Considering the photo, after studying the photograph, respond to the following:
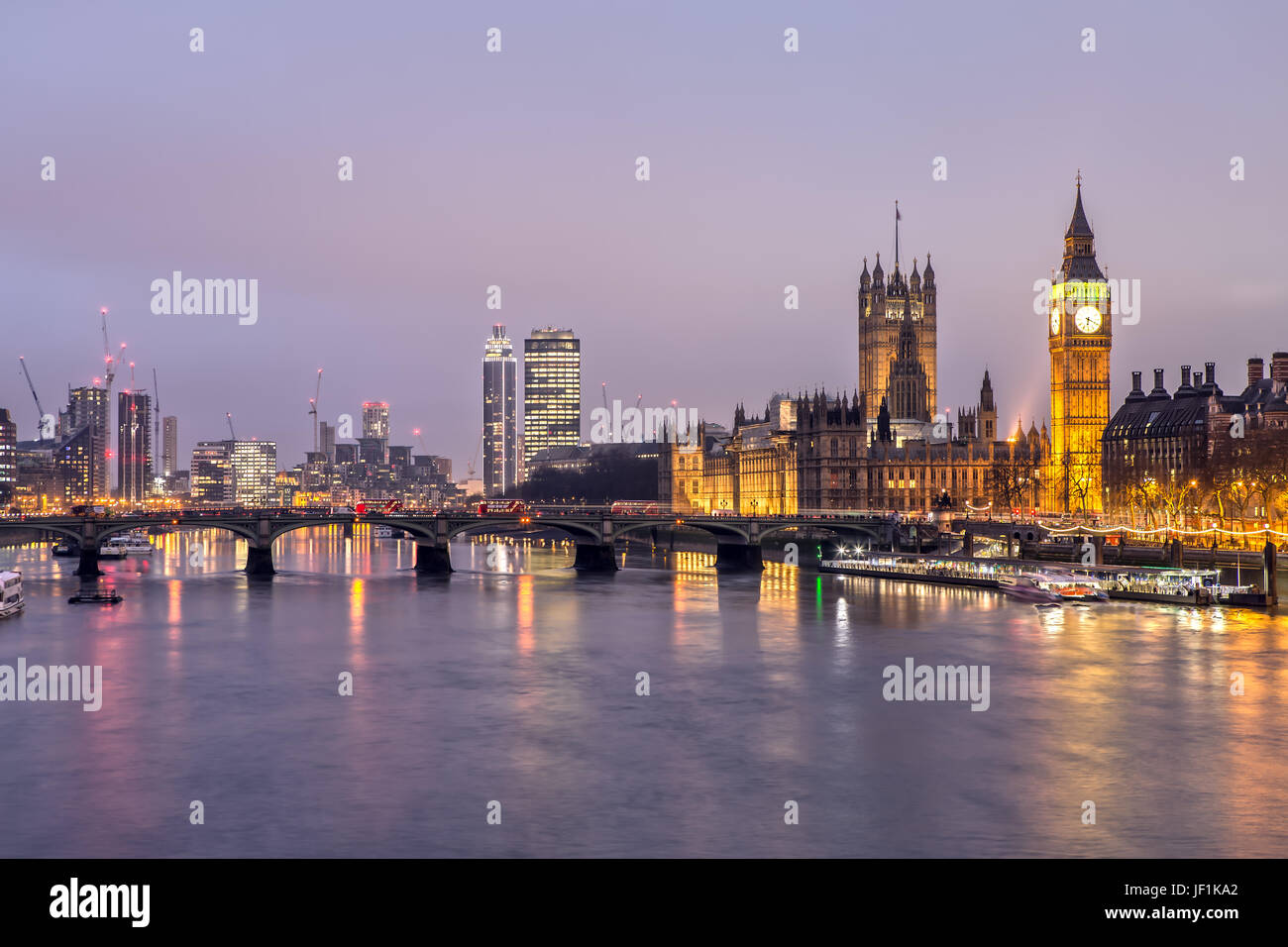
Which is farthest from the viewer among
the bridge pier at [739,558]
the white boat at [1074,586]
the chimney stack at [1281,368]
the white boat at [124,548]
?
the white boat at [124,548]

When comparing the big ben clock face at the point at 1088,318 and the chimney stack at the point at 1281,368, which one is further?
the big ben clock face at the point at 1088,318

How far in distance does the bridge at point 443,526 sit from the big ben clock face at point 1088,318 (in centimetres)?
6832

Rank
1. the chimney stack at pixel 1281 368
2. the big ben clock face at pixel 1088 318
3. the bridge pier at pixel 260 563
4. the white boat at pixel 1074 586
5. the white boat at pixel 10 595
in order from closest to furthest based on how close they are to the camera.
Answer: the white boat at pixel 10 595 → the white boat at pixel 1074 586 → the bridge pier at pixel 260 563 → the chimney stack at pixel 1281 368 → the big ben clock face at pixel 1088 318

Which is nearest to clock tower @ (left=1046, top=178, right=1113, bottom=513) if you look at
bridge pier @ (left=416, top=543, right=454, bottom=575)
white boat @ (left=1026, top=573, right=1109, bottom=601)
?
white boat @ (left=1026, top=573, right=1109, bottom=601)

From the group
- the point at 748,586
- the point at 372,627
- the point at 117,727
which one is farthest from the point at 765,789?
the point at 748,586

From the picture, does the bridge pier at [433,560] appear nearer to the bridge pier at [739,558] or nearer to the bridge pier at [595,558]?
the bridge pier at [595,558]

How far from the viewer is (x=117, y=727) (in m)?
50.7

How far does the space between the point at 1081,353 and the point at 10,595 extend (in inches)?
6205

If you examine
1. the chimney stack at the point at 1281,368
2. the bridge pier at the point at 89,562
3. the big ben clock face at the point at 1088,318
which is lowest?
the bridge pier at the point at 89,562

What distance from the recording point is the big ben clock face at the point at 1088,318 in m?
195

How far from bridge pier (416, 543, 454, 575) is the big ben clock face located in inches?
4403

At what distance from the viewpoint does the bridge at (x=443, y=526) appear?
11800cm

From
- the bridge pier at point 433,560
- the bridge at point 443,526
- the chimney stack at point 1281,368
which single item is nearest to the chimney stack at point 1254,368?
the chimney stack at point 1281,368

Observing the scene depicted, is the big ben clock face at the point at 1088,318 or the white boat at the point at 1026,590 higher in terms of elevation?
the big ben clock face at the point at 1088,318
